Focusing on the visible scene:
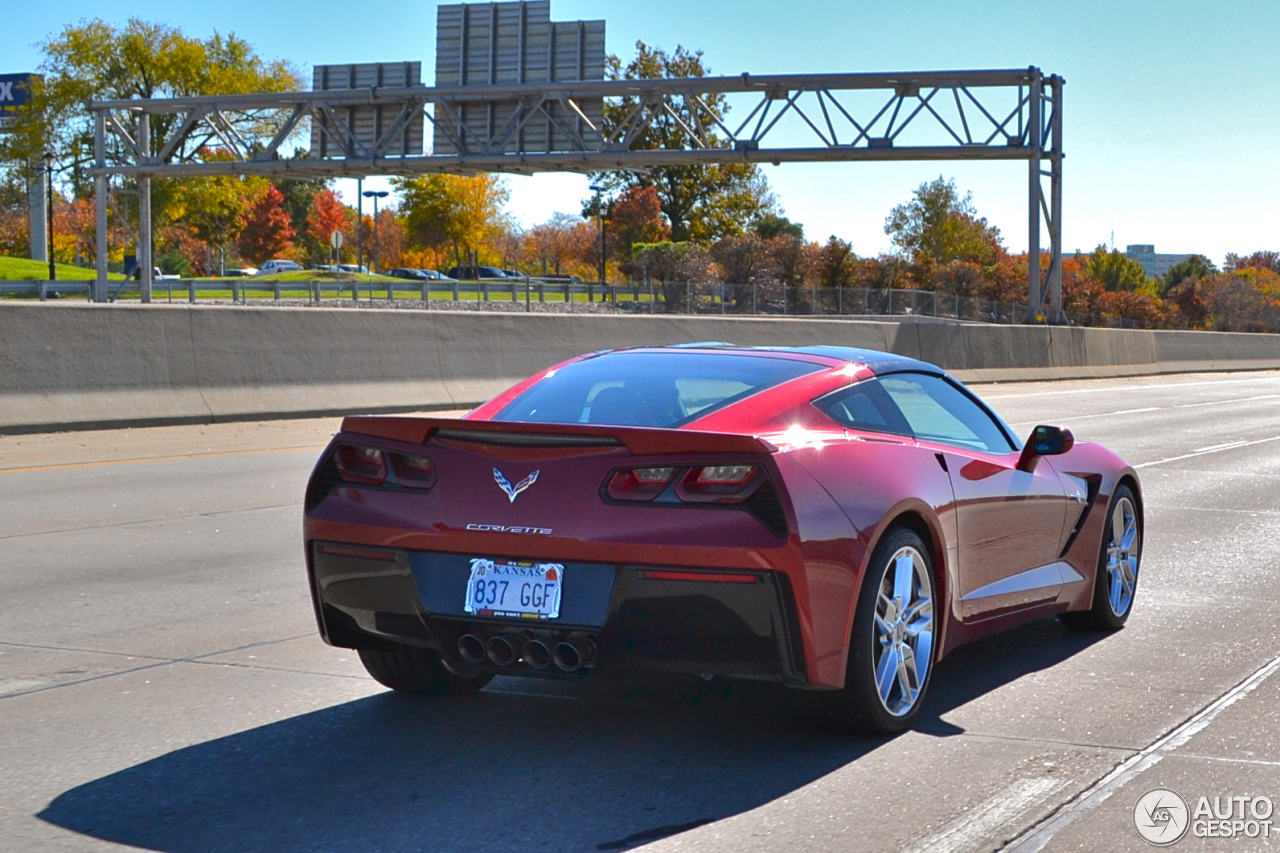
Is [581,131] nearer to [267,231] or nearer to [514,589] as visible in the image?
[514,589]

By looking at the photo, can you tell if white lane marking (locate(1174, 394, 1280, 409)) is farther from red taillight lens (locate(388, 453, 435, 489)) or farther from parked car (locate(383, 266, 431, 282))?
parked car (locate(383, 266, 431, 282))

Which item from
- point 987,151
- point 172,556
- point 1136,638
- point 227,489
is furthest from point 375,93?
point 1136,638

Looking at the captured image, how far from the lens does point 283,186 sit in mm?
134875

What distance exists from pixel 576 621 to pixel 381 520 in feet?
2.49

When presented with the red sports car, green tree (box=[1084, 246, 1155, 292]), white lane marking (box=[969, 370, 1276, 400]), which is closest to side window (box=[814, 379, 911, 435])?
the red sports car

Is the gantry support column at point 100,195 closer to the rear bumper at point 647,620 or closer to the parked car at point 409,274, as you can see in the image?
the parked car at point 409,274

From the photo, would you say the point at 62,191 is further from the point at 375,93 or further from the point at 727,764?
the point at 727,764

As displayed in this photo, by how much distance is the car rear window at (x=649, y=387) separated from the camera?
5.43m

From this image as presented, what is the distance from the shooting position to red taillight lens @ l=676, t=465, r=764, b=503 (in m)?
4.64

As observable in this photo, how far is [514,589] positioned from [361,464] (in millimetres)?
774

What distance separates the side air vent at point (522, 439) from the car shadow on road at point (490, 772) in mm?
757

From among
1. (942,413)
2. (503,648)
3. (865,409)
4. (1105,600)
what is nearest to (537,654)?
(503,648)

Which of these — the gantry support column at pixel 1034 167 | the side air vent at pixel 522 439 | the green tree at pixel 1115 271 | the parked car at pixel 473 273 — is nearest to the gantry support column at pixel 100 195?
the gantry support column at pixel 1034 167

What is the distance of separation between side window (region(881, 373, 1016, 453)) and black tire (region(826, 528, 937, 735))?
Result: 0.82 metres
